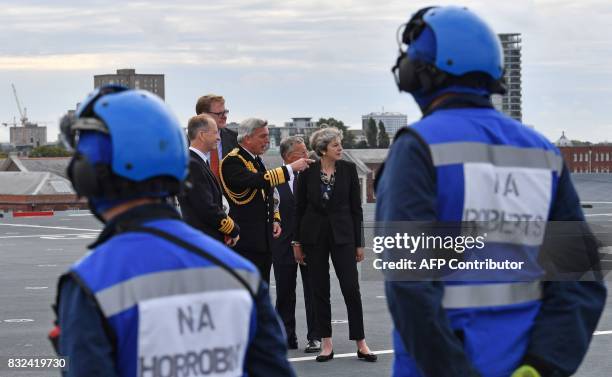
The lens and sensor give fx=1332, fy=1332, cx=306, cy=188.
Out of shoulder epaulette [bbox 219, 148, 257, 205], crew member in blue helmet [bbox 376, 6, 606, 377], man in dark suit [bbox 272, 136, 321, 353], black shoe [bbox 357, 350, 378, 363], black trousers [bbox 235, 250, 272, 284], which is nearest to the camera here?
crew member in blue helmet [bbox 376, 6, 606, 377]

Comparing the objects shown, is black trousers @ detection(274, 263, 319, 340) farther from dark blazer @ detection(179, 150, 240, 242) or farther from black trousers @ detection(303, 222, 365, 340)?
dark blazer @ detection(179, 150, 240, 242)

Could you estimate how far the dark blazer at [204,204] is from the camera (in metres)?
9.33

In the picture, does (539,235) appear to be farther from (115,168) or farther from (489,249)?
(115,168)

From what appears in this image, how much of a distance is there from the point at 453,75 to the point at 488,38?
6.0 inches

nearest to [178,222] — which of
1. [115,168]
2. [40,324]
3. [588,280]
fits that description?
[115,168]

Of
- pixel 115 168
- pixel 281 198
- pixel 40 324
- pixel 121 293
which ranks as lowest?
pixel 40 324

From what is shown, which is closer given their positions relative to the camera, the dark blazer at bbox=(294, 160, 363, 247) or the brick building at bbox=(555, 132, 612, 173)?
the dark blazer at bbox=(294, 160, 363, 247)

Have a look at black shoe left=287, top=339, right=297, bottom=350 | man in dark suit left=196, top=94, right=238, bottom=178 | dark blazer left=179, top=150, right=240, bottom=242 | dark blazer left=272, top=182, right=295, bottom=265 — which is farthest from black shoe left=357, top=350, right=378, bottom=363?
man in dark suit left=196, top=94, right=238, bottom=178

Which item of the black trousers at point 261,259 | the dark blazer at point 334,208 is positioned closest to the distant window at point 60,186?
the dark blazer at point 334,208

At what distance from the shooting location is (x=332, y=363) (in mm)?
10836

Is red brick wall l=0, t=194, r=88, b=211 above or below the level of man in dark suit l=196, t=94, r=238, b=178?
below

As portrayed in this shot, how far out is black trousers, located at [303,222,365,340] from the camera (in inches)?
429

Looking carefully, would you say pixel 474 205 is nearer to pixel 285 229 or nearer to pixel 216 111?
pixel 216 111

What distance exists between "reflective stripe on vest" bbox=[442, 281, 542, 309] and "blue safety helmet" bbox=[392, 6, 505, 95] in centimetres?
59
